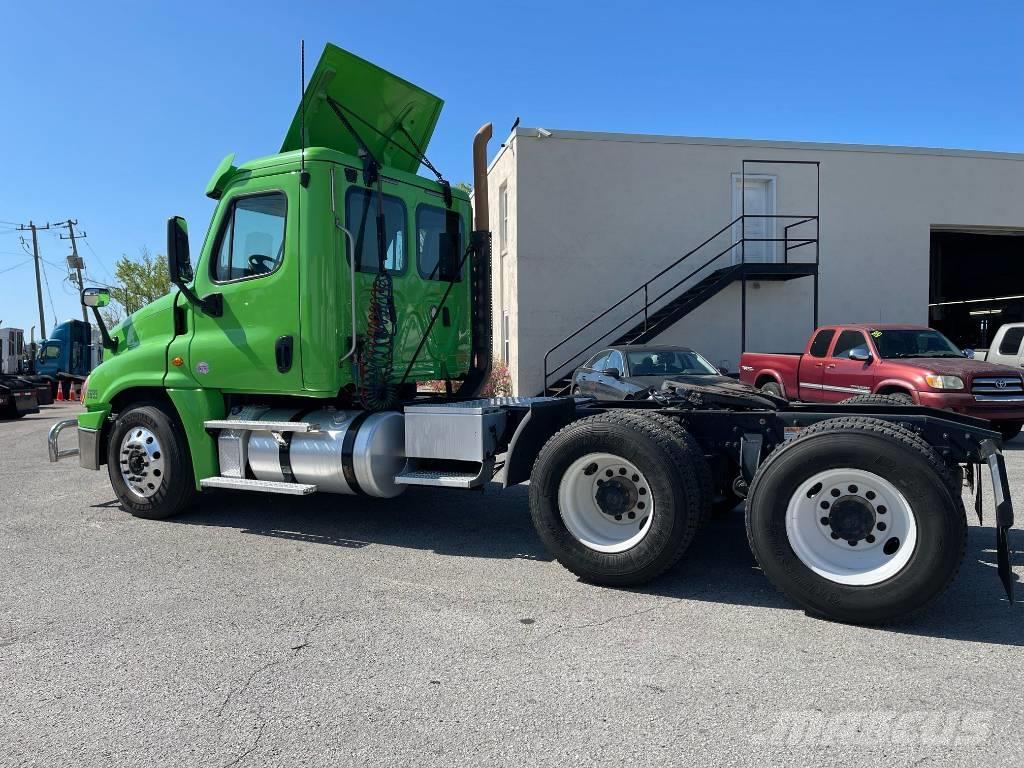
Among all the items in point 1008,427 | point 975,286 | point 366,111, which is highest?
point 975,286

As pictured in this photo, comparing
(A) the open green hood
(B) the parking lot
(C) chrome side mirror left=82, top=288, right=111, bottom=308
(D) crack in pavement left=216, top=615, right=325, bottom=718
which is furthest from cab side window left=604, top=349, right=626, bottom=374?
(D) crack in pavement left=216, top=615, right=325, bottom=718

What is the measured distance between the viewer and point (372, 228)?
20.5ft

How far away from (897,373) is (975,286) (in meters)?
22.4

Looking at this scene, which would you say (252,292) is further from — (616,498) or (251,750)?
(251,750)

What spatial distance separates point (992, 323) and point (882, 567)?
1148 inches

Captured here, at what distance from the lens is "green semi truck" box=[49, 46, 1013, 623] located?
407 centimetres

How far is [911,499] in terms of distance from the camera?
390cm

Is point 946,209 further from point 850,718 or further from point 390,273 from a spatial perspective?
point 850,718

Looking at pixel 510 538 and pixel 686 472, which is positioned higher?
pixel 686 472

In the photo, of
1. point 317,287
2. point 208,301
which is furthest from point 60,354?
point 317,287

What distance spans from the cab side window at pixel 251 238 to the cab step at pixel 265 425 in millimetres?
1166

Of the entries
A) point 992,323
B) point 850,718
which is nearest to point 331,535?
point 850,718

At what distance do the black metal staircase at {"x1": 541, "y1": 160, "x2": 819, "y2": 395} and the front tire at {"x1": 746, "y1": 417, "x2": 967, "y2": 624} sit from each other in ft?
38.9

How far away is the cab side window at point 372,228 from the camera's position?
→ 19.9 feet
